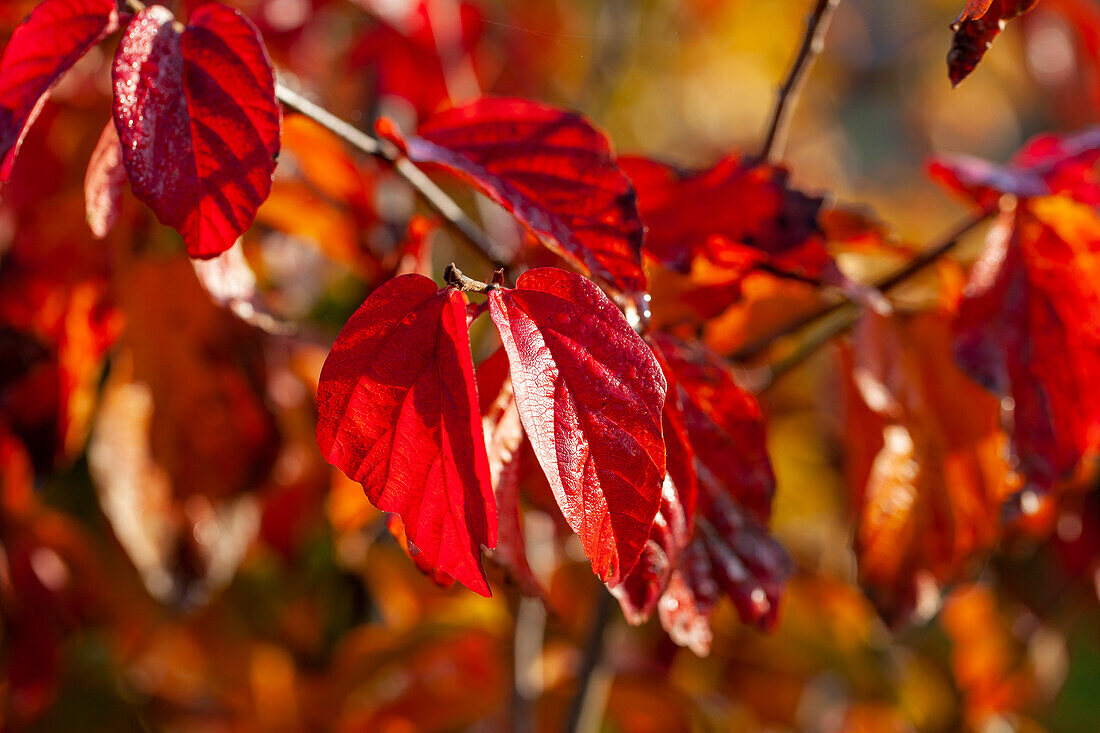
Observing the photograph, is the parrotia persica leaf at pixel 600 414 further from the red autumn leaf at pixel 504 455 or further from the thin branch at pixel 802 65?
the thin branch at pixel 802 65

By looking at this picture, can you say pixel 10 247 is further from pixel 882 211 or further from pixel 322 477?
pixel 882 211

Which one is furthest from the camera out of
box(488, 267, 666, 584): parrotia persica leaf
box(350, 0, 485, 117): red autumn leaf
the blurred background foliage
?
box(350, 0, 485, 117): red autumn leaf

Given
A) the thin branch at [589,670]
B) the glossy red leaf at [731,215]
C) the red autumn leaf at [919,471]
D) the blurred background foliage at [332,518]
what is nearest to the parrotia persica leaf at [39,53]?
the blurred background foliage at [332,518]

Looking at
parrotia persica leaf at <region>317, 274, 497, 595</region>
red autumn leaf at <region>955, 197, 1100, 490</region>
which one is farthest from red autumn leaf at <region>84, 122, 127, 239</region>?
red autumn leaf at <region>955, 197, 1100, 490</region>

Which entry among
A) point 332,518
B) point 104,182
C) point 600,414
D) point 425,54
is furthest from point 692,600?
point 425,54

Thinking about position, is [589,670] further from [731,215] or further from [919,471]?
[731,215]

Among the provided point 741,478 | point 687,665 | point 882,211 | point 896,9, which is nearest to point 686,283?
point 741,478

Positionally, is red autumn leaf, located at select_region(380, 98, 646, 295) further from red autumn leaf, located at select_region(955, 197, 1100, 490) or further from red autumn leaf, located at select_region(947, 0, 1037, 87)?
red autumn leaf, located at select_region(955, 197, 1100, 490)
